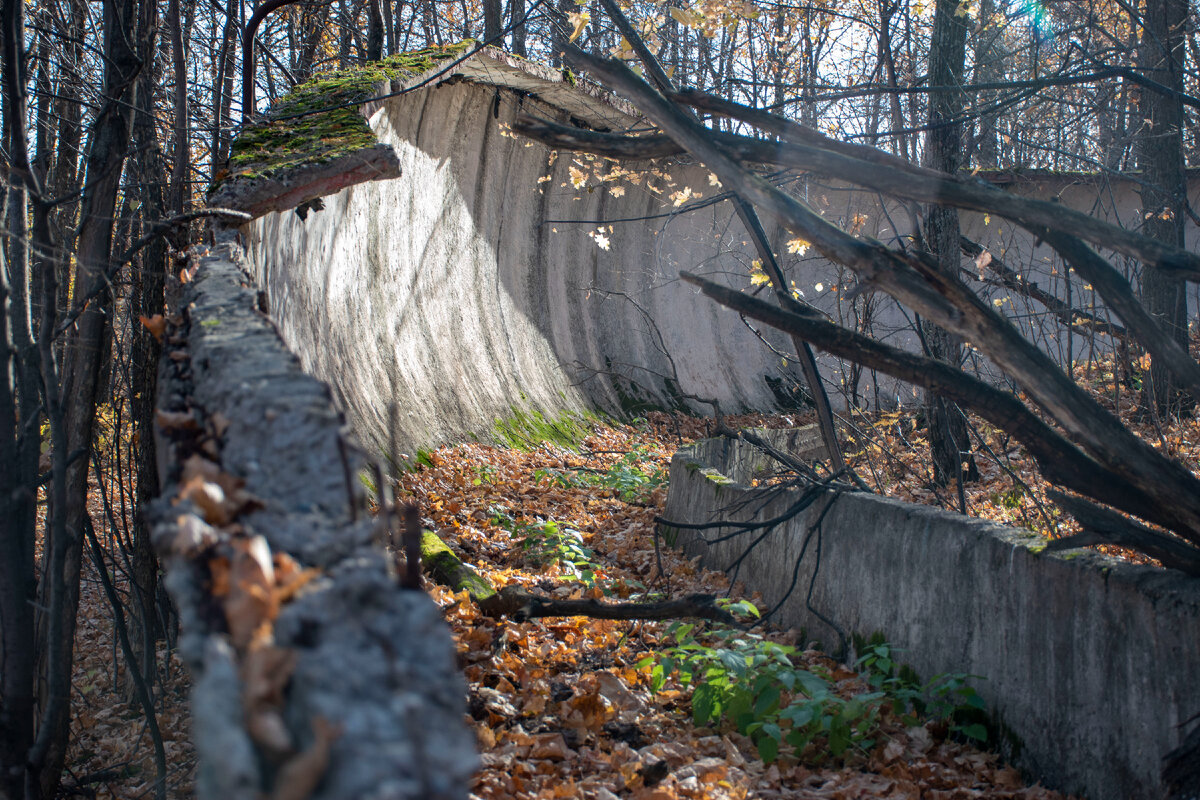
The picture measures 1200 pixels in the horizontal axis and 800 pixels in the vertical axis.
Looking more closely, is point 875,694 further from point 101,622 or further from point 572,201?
point 572,201

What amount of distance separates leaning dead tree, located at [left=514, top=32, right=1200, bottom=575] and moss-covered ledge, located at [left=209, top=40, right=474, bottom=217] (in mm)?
2553

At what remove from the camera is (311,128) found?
5.88m

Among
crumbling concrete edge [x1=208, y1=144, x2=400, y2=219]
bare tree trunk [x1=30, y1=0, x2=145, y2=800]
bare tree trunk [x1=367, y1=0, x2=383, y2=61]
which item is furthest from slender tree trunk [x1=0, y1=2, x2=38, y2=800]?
bare tree trunk [x1=367, y1=0, x2=383, y2=61]

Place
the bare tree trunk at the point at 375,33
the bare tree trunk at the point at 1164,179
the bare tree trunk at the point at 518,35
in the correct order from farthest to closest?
1. the bare tree trunk at the point at 518,35
2. the bare tree trunk at the point at 1164,179
3. the bare tree trunk at the point at 375,33

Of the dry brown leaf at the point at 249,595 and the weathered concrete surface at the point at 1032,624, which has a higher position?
the dry brown leaf at the point at 249,595

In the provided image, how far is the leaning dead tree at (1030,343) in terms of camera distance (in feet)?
10.1

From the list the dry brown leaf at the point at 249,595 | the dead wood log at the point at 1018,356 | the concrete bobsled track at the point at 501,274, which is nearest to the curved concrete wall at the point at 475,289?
the concrete bobsled track at the point at 501,274

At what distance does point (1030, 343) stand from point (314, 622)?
10.1ft

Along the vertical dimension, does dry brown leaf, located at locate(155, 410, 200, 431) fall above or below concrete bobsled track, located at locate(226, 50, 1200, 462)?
below

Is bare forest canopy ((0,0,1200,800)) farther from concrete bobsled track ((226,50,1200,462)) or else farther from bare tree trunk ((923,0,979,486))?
bare tree trunk ((923,0,979,486))

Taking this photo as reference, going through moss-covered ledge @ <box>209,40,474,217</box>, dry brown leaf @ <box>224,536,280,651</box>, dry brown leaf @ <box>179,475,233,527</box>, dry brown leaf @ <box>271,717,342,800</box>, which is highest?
moss-covered ledge @ <box>209,40,474,217</box>

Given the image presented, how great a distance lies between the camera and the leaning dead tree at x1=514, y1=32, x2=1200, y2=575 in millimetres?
3086

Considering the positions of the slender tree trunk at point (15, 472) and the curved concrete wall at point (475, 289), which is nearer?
the slender tree trunk at point (15, 472)

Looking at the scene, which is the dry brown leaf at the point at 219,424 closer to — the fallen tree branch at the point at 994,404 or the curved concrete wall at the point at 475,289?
the fallen tree branch at the point at 994,404
